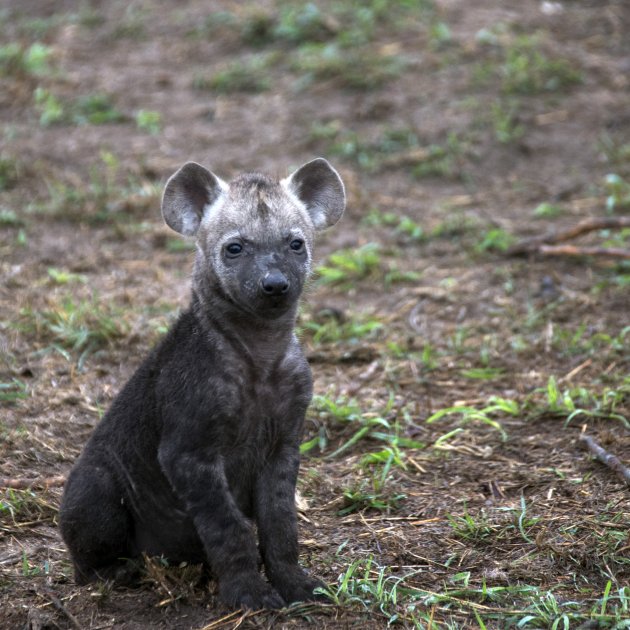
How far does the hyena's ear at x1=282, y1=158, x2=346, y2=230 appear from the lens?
15.2 feet

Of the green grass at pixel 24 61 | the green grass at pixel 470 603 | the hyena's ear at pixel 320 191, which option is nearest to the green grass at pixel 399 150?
the green grass at pixel 24 61

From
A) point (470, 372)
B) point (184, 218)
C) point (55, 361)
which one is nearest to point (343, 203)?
point (184, 218)

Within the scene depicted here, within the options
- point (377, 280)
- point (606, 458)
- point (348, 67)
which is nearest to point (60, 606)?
point (606, 458)

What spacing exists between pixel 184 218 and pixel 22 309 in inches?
91.8

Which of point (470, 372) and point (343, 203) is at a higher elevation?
point (343, 203)

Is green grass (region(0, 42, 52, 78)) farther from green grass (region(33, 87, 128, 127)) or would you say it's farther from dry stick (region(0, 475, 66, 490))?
dry stick (region(0, 475, 66, 490))

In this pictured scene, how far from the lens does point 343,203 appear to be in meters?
4.72

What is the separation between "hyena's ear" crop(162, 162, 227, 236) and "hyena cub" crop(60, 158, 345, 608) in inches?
5.0

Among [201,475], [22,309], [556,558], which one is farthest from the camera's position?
[22,309]

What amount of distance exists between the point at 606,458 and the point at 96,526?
7.60ft

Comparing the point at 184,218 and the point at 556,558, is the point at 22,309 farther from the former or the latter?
the point at 556,558

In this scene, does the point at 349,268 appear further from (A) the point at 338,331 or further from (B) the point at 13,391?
(B) the point at 13,391

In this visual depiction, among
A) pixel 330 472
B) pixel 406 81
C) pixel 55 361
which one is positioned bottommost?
pixel 330 472

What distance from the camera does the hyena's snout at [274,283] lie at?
12.9 ft
